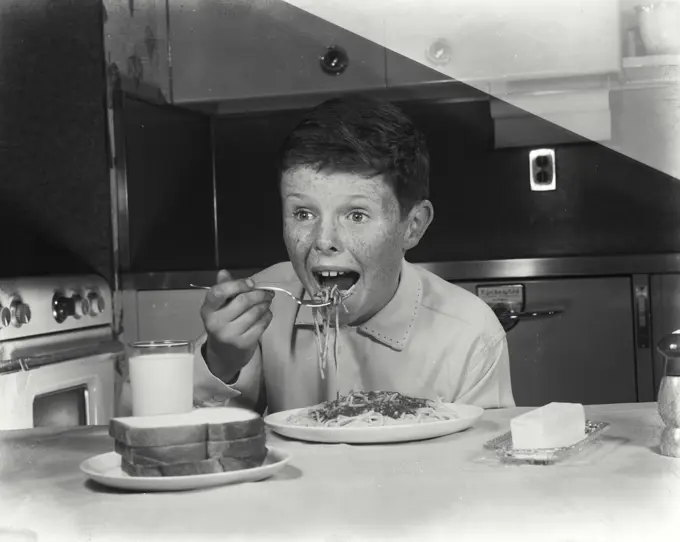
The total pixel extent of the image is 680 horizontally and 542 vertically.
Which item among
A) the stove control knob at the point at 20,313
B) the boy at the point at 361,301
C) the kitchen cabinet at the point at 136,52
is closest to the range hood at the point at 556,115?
the boy at the point at 361,301

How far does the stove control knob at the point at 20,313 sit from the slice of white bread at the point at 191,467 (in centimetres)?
150

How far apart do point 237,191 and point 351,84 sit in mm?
468

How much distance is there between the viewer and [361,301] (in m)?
1.97

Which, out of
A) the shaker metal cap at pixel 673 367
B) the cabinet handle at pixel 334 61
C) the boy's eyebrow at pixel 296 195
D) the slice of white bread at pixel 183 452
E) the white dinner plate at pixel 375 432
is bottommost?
the white dinner plate at pixel 375 432

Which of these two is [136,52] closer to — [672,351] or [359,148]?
[359,148]

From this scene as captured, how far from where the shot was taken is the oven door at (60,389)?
2.41m

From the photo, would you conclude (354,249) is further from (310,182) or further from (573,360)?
(573,360)

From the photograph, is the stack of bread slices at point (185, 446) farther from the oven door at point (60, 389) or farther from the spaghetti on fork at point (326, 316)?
the oven door at point (60, 389)

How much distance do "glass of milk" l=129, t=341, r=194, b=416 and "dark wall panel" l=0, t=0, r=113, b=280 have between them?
1.75 metres

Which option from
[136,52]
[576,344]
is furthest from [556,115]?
[136,52]

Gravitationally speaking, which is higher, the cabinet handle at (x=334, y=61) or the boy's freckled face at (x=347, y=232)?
the cabinet handle at (x=334, y=61)

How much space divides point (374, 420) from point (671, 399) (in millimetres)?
369

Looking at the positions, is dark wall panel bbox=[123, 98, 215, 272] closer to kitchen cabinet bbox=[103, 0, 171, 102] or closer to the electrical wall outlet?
kitchen cabinet bbox=[103, 0, 171, 102]

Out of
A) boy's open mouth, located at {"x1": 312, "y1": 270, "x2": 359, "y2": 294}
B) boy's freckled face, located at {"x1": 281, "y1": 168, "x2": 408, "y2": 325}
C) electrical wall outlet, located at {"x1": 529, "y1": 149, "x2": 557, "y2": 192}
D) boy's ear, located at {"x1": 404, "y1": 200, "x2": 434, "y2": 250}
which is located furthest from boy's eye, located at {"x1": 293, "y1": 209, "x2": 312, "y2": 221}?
electrical wall outlet, located at {"x1": 529, "y1": 149, "x2": 557, "y2": 192}
